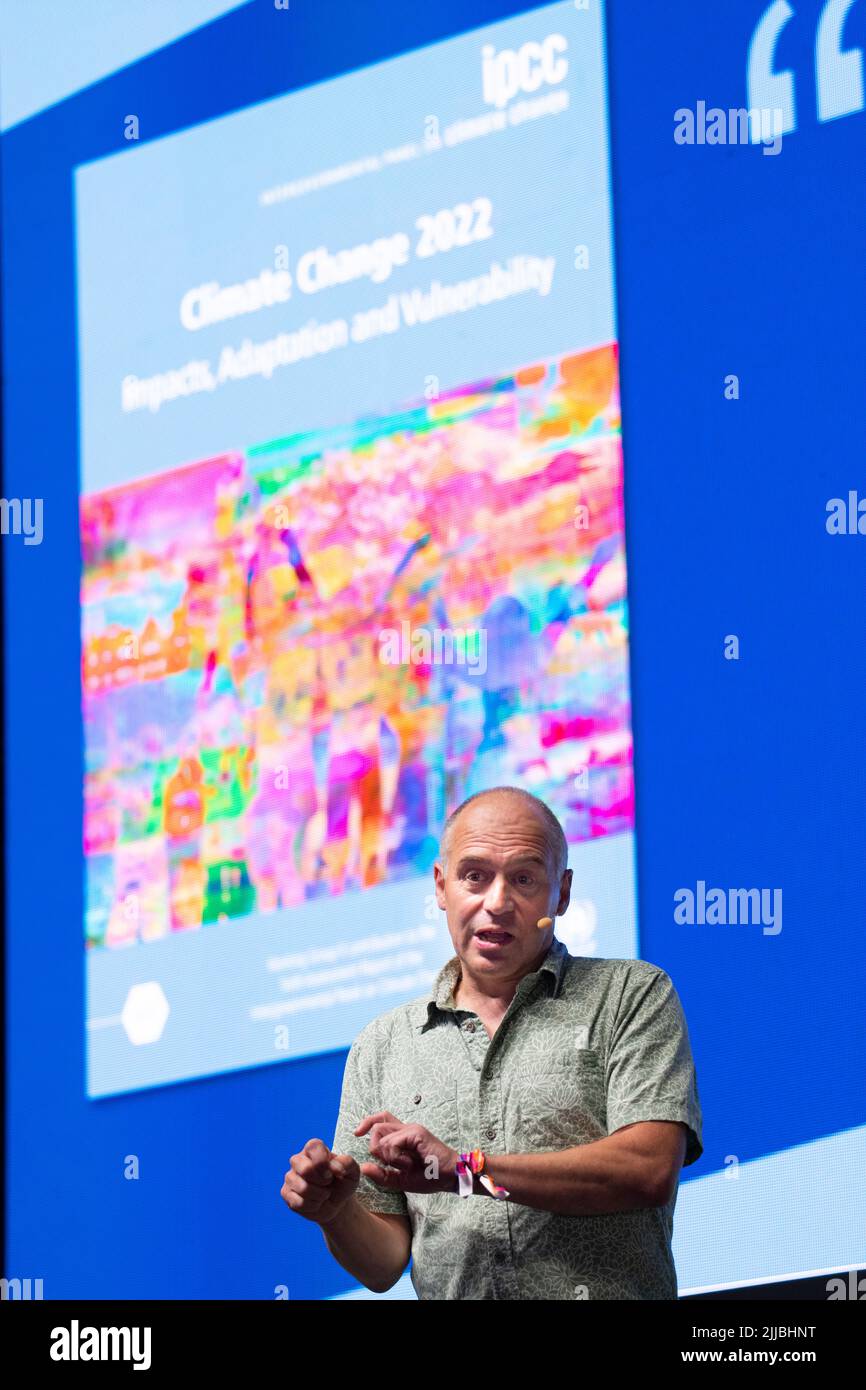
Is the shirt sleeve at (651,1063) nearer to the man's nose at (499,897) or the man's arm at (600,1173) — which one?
the man's arm at (600,1173)

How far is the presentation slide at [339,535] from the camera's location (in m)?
3.77

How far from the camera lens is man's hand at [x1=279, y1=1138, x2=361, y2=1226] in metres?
2.25

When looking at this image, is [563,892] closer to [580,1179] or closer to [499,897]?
[499,897]

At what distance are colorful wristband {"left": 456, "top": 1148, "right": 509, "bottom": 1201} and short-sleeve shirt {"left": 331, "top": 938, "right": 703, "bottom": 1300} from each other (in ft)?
0.24

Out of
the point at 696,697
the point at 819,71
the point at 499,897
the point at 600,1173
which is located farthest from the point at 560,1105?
the point at 819,71

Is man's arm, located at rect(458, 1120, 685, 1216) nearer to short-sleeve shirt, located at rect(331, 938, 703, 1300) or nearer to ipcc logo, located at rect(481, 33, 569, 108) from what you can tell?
short-sleeve shirt, located at rect(331, 938, 703, 1300)

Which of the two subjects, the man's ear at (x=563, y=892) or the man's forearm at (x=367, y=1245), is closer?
the man's forearm at (x=367, y=1245)

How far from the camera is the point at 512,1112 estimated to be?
2422mm

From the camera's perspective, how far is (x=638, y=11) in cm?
381

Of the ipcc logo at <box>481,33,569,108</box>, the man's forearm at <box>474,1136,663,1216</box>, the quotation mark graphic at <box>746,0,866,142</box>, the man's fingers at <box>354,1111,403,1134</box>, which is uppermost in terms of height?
the ipcc logo at <box>481,33,569,108</box>

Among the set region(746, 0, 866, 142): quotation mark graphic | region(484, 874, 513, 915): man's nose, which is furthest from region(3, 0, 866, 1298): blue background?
region(484, 874, 513, 915): man's nose

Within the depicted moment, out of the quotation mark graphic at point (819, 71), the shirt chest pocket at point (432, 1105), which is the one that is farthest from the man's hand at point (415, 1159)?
the quotation mark graphic at point (819, 71)

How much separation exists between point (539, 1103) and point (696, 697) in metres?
1.32

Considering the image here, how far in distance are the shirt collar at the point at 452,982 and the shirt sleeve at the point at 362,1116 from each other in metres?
0.08
